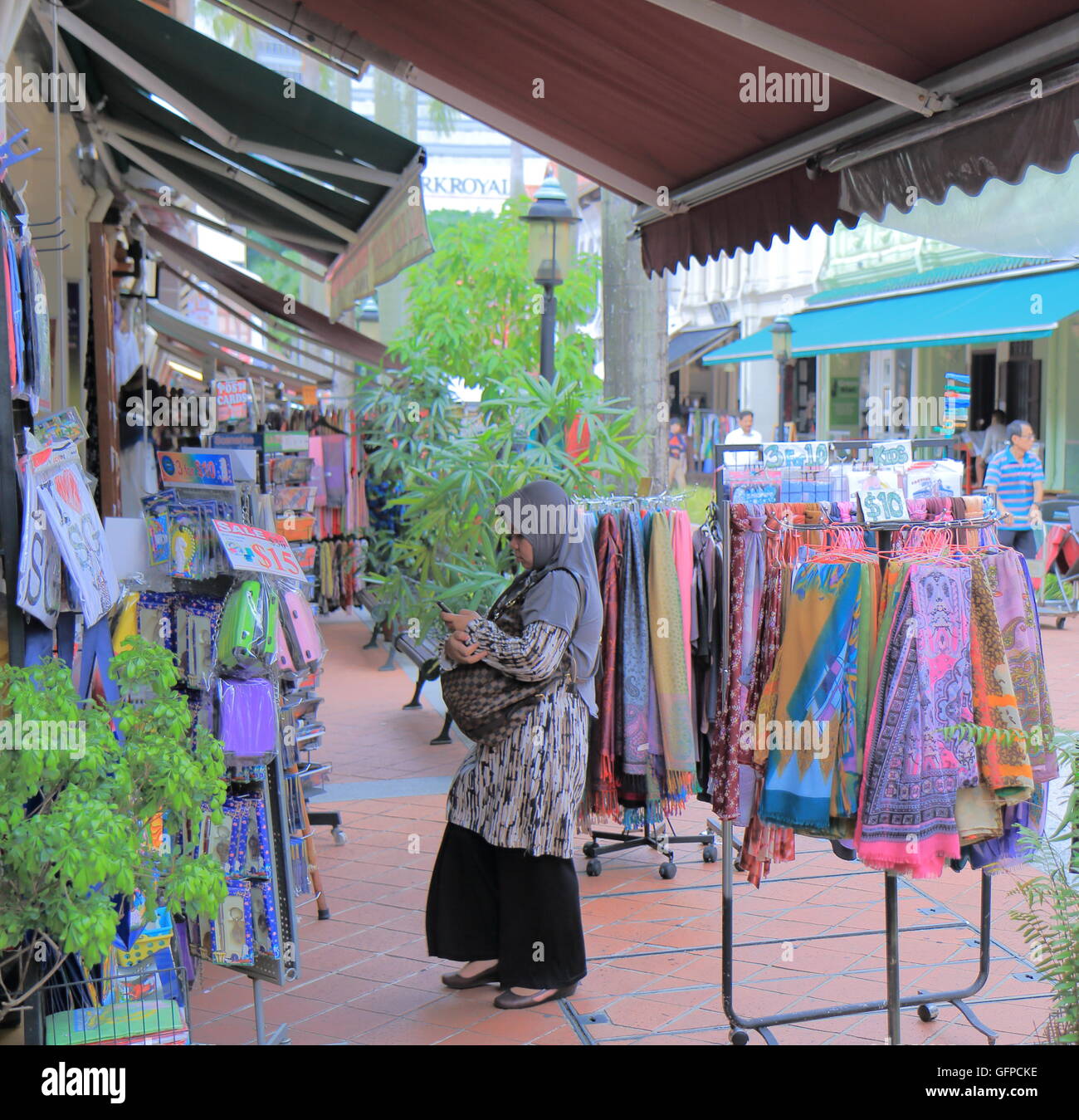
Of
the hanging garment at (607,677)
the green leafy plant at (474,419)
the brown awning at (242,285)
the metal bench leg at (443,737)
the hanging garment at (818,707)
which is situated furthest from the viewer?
the brown awning at (242,285)

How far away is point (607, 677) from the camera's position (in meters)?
5.03

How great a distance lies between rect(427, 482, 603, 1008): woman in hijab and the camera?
4.04m

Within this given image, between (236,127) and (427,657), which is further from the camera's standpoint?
(427,657)

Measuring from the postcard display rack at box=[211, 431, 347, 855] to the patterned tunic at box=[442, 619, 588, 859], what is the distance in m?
0.72

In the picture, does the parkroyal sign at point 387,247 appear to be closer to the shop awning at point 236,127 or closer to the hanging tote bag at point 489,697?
the shop awning at point 236,127

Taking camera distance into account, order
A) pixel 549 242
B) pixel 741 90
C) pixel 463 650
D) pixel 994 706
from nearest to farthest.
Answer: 1. pixel 994 706
2. pixel 463 650
3. pixel 741 90
4. pixel 549 242

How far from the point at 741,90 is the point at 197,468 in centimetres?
226

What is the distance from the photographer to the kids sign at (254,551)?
11.6 ft

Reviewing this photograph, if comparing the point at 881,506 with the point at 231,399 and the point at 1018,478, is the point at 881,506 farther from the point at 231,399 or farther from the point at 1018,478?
the point at 1018,478

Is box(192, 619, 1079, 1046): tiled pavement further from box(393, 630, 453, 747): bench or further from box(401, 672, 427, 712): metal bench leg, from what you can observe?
box(401, 672, 427, 712): metal bench leg

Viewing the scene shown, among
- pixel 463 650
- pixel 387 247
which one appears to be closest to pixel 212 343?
pixel 387 247

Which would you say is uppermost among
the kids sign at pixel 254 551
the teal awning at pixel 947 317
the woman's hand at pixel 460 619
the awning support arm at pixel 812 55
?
the teal awning at pixel 947 317

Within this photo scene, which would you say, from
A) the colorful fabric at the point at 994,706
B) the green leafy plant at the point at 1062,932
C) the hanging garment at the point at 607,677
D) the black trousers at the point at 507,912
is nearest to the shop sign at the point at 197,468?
the black trousers at the point at 507,912

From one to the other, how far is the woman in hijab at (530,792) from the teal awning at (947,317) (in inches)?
451
